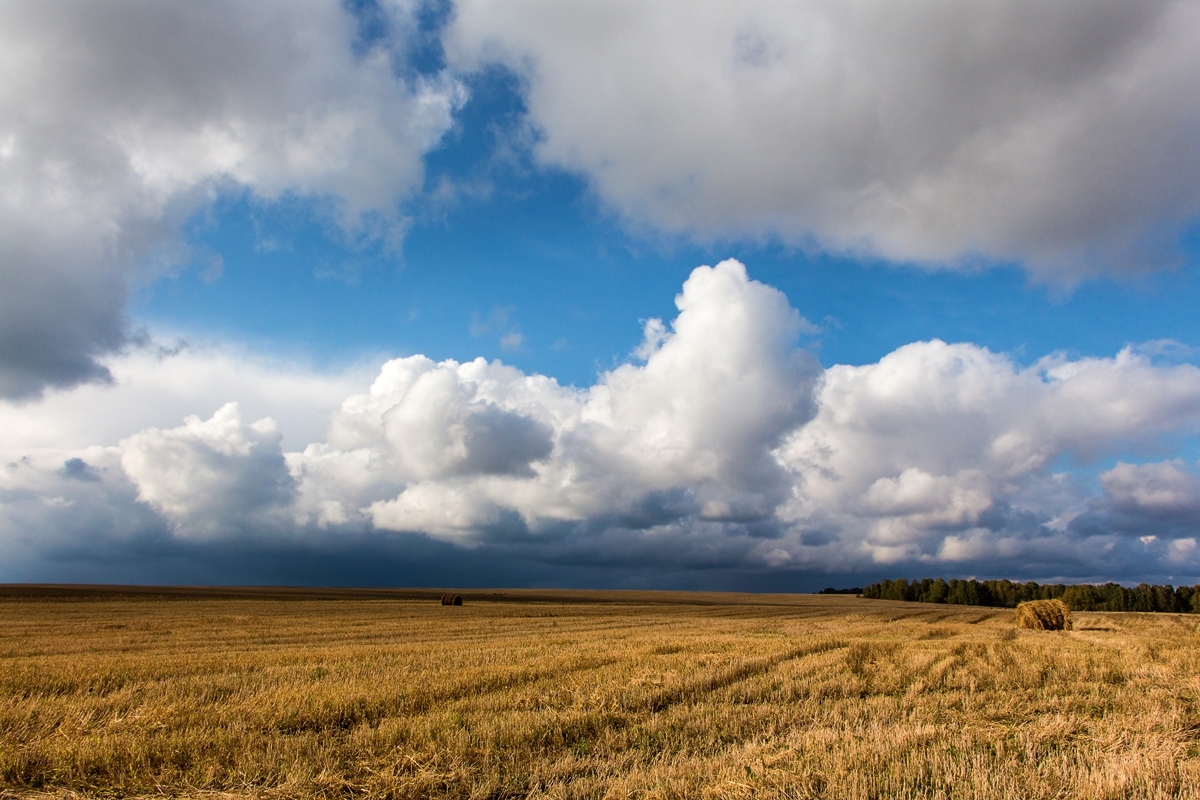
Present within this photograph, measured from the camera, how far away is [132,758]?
300 inches

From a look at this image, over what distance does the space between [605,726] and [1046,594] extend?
151 m

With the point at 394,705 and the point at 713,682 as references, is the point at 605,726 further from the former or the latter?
the point at 713,682

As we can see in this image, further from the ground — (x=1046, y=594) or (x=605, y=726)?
(x=605, y=726)

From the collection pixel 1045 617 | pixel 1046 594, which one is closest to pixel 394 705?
pixel 1045 617

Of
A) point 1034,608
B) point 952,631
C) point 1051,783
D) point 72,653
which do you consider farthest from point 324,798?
point 1034,608

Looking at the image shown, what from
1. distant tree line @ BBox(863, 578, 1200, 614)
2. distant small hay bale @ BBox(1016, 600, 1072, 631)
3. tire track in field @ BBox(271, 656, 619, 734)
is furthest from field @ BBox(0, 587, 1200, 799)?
distant tree line @ BBox(863, 578, 1200, 614)

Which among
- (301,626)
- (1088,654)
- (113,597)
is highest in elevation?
(1088,654)

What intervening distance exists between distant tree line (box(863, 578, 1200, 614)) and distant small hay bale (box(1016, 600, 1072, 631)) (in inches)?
3668

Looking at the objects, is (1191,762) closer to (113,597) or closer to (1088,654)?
(1088,654)

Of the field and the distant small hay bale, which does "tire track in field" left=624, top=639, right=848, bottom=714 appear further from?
the distant small hay bale

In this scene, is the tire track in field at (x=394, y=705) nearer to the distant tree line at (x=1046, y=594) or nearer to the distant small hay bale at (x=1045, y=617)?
the distant small hay bale at (x=1045, y=617)

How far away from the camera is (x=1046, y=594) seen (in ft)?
428

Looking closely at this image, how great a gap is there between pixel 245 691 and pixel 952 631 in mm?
30335

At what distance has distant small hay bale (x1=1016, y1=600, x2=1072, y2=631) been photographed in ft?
117
